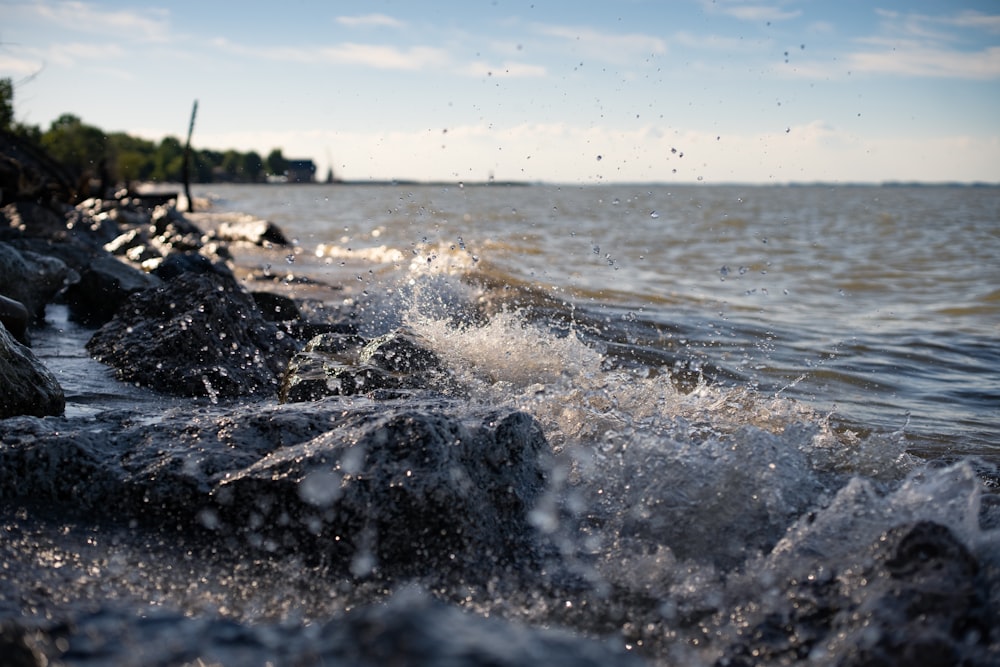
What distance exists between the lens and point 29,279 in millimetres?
7184

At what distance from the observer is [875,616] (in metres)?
2.33

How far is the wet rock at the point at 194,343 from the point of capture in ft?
16.8

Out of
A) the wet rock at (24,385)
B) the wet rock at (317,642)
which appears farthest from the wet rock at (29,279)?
the wet rock at (317,642)

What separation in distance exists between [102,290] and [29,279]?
1.82 feet

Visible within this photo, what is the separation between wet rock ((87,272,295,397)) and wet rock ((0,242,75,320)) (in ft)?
4.92

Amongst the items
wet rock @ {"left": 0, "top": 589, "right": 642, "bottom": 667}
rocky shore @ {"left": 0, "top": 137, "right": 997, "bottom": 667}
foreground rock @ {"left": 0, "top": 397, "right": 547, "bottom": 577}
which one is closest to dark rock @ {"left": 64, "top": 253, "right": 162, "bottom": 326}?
rocky shore @ {"left": 0, "top": 137, "right": 997, "bottom": 667}

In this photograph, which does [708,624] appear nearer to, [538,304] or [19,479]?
Answer: [19,479]

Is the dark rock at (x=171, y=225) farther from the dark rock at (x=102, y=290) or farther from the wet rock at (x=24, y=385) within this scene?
the wet rock at (x=24, y=385)

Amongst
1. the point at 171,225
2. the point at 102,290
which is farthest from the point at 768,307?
the point at 171,225

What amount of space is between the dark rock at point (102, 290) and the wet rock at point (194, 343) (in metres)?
1.52

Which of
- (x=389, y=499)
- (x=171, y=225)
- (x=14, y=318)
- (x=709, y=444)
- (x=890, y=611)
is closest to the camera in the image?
(x=890, y=611)

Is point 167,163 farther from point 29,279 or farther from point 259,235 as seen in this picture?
point 29,279

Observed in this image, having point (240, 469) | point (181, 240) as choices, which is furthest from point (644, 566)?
point (181, 240)

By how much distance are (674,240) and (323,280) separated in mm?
11663
